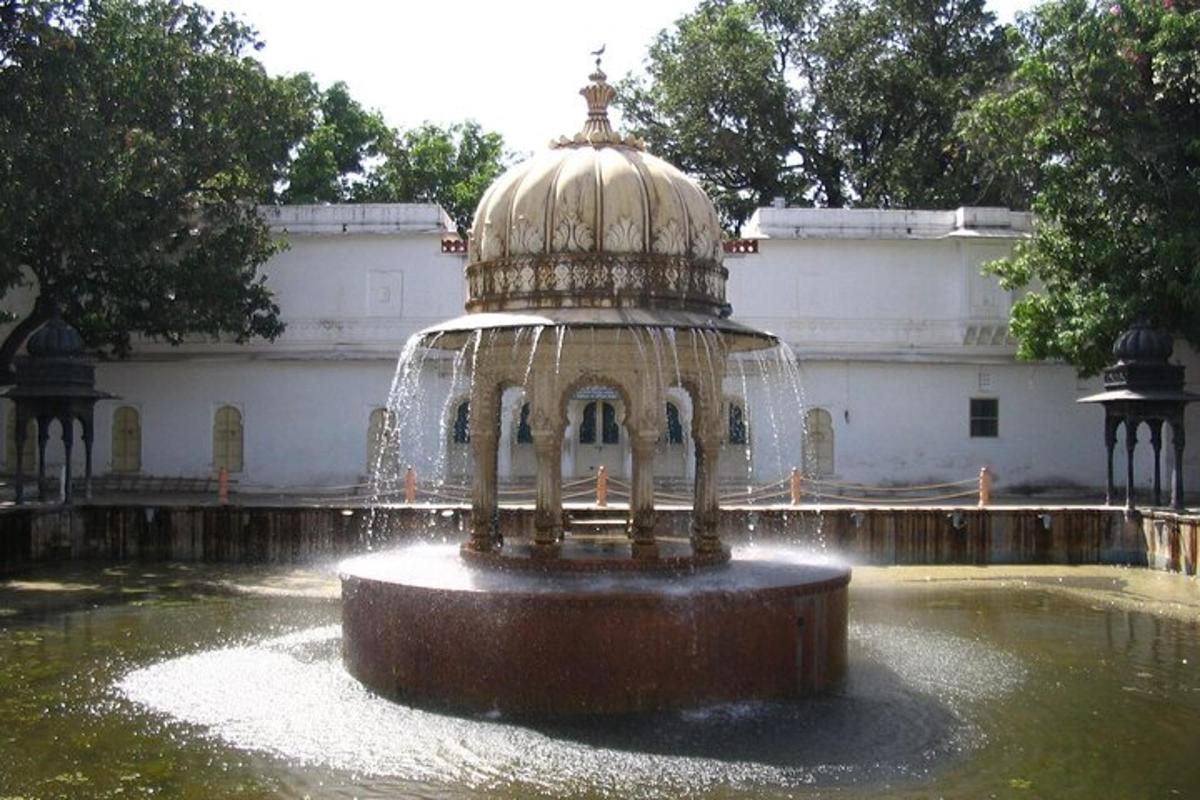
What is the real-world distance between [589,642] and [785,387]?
21368 mm

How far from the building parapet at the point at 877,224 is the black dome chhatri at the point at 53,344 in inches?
610

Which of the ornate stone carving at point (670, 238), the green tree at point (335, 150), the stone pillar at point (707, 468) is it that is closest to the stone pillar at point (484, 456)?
the stone pillar at point (707, 468)

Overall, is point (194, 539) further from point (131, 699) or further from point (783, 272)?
point (783, 272)

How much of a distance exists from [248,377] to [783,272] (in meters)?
13.0

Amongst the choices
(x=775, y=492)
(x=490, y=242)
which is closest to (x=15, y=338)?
(x=775, y=492)

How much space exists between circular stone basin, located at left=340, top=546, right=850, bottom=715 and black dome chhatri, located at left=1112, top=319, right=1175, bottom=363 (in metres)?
12.7

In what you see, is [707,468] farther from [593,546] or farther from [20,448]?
[20,448]

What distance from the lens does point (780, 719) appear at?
9430mm

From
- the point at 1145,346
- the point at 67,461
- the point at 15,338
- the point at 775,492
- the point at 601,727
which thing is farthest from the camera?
the point at 775,492

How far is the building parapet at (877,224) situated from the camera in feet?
100

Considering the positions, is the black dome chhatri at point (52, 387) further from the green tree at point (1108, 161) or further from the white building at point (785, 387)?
the green tree at point (1108, 161)

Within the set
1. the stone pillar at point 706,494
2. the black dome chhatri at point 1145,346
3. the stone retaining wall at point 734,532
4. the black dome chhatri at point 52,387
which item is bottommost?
the stone retaining wall at point 734,532

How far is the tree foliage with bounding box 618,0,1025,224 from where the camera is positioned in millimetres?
38625

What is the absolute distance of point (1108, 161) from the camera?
23969 millimetres
